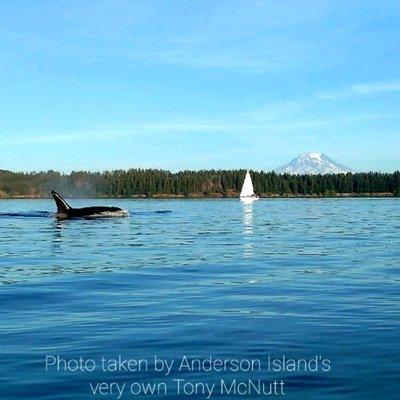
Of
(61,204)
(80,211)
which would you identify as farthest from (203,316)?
(61,204)

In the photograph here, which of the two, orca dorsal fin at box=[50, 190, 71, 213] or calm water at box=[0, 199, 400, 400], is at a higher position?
orca dorsal fin at box=[50, 190, 71, 213]

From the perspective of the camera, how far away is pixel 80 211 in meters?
70.5

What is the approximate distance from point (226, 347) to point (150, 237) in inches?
1257

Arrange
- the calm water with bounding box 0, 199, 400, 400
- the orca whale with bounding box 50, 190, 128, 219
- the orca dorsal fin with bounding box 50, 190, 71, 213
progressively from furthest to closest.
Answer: the orca whale with bounding box 50, 190, 128, 219 → the orca dorsal fin with bounding box 50, 190, 71, 213 → the calm water with bounding box 0, 199, 400, 400

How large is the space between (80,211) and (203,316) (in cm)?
5498

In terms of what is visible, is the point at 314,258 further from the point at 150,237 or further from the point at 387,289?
the point at 150,237

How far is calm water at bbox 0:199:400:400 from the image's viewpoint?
38.5 feet

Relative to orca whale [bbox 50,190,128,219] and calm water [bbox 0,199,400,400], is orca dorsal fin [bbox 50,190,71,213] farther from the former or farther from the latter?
calm water [bbox 0,199,400,400]

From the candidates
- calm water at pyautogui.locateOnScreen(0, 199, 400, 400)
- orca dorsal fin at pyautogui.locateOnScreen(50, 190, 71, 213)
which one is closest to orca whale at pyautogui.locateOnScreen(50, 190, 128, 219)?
orca dorsal fin at pyautogui.locateOnScreen(50, 190, 71, 213)

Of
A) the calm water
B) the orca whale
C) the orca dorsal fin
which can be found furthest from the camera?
the orca whale

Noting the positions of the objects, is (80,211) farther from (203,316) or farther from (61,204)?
(203,316)

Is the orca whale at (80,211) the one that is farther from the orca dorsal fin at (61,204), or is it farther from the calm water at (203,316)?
the calm water at (203,316)

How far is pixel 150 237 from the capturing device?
1785 inches

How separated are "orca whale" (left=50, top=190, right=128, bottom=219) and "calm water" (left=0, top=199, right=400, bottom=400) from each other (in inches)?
1475
